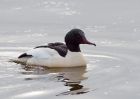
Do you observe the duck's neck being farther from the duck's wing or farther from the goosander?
the duck's wing

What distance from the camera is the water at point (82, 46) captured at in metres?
12.2

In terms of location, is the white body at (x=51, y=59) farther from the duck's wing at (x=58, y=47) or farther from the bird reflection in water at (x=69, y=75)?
the bird reflection in water at (x=69, y=75)

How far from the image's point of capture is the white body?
48.0 ft

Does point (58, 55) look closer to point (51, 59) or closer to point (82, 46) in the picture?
point (51, 59)

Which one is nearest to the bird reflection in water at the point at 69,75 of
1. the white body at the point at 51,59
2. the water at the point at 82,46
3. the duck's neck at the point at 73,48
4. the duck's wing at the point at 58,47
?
the water at the point at 82,46

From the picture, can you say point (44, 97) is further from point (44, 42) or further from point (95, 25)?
point (95, 25)

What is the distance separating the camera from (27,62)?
14859mm

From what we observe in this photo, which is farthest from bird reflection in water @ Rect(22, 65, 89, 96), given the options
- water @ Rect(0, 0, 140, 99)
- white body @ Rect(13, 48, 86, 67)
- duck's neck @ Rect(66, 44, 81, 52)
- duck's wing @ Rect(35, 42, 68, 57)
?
duck's neck @ Rect(66, 44, 81, 52)

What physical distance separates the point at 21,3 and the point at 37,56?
17.3 feet

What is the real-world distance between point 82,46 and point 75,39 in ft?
4.10

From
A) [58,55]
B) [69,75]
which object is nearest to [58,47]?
[58,55]

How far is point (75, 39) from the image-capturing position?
14.9 metres

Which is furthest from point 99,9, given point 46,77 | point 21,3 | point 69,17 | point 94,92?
point 94,92

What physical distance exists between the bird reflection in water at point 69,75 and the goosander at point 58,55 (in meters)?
0.20
